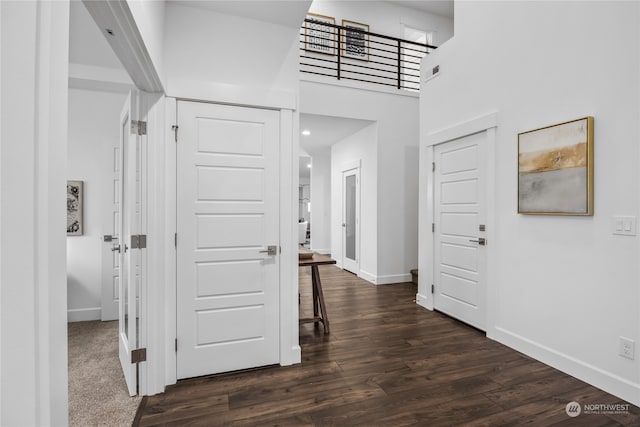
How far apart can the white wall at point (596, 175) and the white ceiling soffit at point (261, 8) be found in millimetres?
1985

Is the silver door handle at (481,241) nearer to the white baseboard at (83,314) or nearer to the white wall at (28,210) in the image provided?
the white wall at (28,210)

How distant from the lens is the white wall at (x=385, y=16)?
655 cm

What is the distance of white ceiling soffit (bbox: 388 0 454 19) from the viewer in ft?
22.2

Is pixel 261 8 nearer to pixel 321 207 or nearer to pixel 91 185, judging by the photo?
pixel 91 185

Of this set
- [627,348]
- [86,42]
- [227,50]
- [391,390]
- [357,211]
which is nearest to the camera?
[627,348]

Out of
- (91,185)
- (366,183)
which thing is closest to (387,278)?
(366,183)

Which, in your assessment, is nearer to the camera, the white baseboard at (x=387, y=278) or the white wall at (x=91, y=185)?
the white wall at (x=91, y=185)

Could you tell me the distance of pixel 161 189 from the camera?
2270 mm

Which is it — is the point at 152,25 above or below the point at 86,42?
below

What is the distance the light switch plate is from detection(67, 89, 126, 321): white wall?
4.54 meters

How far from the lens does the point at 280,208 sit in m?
2.62

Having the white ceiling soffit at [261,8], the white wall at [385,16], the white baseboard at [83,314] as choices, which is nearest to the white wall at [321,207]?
the white wall at [385,16]

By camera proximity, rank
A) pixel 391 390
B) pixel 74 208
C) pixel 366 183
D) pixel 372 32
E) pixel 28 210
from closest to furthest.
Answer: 1. pixel 28 210
2. pixel 391 390
3. pixel 74 208
4. pixel 366 183
5. pixel 372 32

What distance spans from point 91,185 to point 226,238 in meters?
2.19
